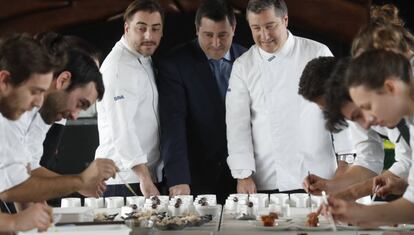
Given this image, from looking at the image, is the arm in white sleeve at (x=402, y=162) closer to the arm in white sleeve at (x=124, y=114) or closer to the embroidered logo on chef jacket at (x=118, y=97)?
the arm in white sleeve at (x=124, y=114)

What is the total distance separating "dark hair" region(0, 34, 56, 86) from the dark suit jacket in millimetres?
1534

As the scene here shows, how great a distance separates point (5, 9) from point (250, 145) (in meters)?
2.25

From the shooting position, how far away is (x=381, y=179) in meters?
3.38

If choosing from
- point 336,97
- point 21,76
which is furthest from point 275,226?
point 21,76

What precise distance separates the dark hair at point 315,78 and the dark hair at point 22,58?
3.28 feet

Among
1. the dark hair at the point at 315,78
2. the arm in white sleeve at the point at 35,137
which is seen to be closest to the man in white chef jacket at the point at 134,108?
the arm in white sleeve at the point at 35,137

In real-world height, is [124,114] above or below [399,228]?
above

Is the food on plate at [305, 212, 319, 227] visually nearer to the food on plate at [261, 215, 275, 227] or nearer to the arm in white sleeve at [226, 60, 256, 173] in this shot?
the food on plate at [261, 215, 275, 227]

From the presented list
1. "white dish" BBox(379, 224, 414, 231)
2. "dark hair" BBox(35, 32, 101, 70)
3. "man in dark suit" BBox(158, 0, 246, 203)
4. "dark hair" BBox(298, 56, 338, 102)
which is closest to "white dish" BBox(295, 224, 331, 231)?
"white dish" BBox(379, 224, 414, 231)

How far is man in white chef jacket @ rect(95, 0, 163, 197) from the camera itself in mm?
4250

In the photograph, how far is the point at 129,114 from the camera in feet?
14.0

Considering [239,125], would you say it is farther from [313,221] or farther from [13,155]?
[13,155]

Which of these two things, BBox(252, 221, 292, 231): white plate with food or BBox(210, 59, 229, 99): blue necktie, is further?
BBox(210, 59, 229, 99): blue necktie

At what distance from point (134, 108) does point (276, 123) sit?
2.30ft
